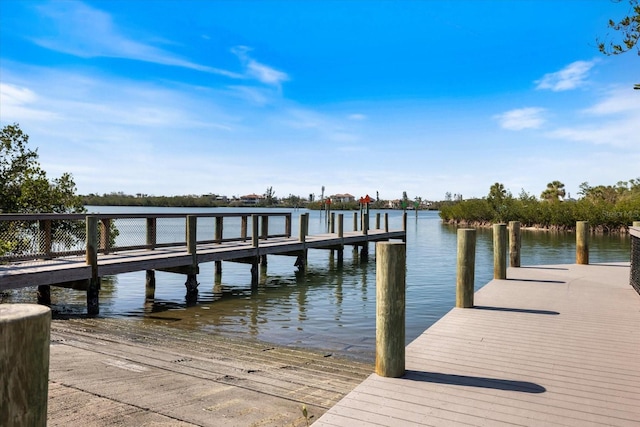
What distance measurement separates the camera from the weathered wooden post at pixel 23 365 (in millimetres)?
1896

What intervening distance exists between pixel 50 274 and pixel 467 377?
904 cm

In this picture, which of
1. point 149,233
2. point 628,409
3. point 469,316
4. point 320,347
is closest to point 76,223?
point 149,233

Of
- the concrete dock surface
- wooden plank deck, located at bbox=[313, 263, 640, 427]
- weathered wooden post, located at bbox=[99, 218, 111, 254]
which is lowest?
the concrete dock surface

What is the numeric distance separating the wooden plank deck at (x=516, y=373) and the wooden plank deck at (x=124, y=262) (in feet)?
26.3

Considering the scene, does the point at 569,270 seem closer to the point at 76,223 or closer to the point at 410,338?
the point at 410,338

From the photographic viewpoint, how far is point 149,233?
14820 mm

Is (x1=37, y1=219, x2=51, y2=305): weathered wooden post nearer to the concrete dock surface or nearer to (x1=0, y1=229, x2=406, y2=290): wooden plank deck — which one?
(x1=0, y1=229, x2=406, y2=290): wooden plank deck

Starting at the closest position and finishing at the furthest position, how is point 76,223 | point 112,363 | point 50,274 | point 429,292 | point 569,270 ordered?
point 112,363 → point 50,274 → point 569,270 → point 429,292 → point 76,223

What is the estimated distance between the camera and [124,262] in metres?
12.1

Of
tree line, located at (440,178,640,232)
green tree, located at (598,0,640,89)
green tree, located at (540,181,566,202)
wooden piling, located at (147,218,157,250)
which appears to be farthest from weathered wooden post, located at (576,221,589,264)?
green tree, located at (540,181,566,202)

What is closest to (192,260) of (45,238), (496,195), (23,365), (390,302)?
(45,238)

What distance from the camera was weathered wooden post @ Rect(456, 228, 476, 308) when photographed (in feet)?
28.1

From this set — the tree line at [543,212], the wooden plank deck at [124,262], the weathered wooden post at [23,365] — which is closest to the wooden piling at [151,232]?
the wooden plank deck at [124,262]

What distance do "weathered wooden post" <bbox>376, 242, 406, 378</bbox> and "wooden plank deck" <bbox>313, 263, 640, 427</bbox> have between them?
11.9 inches
